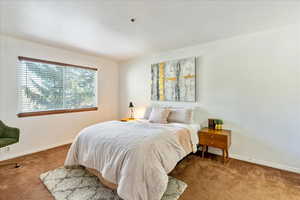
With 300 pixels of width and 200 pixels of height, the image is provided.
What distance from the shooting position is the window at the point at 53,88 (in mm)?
2963

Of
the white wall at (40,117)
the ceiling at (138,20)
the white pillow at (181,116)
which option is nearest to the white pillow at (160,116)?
the white pillow at (181,116)

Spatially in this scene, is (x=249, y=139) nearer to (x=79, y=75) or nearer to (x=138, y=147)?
(x=138, y=147)

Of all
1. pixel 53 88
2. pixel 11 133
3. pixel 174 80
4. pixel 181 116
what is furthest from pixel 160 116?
pixel 11 133

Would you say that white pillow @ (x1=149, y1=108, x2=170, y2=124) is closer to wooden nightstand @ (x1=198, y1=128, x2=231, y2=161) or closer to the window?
wooden nightstand @ (x1=198, y1=128, x2=231, y2=161)

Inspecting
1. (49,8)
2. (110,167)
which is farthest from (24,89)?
(110,167)

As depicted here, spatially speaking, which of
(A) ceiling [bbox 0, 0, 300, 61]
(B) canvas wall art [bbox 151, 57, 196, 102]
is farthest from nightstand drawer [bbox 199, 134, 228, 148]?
(A) ceiling [bbox 0, 0, 300, 61]

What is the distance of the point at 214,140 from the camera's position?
2648mm

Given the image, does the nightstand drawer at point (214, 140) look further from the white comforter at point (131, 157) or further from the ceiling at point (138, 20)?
the ceiling at point (138, 20)

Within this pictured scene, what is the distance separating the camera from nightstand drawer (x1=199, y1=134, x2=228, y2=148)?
8.34 feet

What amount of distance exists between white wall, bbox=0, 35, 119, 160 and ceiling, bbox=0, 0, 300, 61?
28cm

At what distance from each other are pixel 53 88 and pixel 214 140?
3785mm

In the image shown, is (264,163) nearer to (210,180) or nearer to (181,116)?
(210,180)

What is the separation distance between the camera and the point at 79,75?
12.7ft

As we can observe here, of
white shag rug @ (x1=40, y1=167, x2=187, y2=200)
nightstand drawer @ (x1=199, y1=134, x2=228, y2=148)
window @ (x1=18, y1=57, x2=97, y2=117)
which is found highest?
window @ (x1=18, y1=57, x2=97, y2=117)
